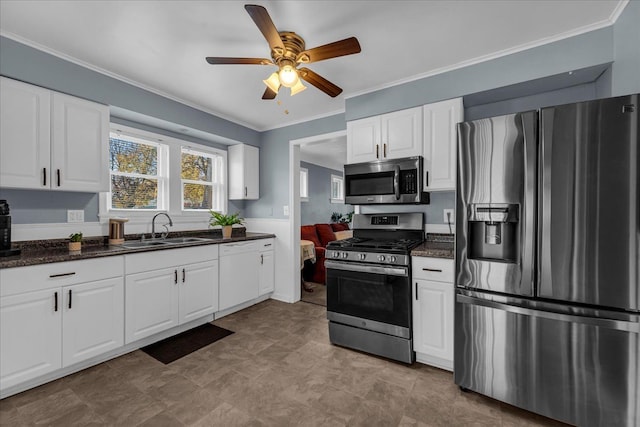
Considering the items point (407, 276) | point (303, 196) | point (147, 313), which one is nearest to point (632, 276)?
point (407, 276)

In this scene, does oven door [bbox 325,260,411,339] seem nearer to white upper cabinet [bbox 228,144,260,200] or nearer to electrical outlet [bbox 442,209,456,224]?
electrical outlet [bbox 442,209,456,224]

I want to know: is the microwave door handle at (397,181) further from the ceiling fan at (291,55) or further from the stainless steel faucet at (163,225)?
the stainless steel faucet at (163,225)

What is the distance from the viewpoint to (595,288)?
1518 millimetres

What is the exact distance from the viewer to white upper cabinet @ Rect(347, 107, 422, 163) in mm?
2652

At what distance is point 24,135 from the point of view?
213 centimetres

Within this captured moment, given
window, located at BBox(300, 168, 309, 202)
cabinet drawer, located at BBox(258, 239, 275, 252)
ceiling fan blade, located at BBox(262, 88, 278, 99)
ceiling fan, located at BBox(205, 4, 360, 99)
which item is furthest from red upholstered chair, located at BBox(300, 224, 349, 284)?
ceiling fan, located at BBox(205, 4, 360, 99)

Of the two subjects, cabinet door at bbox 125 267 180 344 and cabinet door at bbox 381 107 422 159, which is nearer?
cabinet door at bbox 125 267 180 344

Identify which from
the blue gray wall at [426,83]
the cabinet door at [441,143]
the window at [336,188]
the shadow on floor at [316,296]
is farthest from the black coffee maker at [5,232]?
the window at [336,188]

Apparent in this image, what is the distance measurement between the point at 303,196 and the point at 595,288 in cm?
529

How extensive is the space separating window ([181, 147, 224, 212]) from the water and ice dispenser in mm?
3332

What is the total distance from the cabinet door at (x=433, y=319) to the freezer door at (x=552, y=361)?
201 mm

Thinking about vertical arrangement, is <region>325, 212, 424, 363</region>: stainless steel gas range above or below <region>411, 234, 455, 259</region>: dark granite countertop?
below

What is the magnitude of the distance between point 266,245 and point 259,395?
83.2 inches

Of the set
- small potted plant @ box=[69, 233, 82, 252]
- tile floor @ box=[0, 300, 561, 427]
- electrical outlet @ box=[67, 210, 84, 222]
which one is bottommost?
tile floor @ box=[0, 300, 561, 427]
